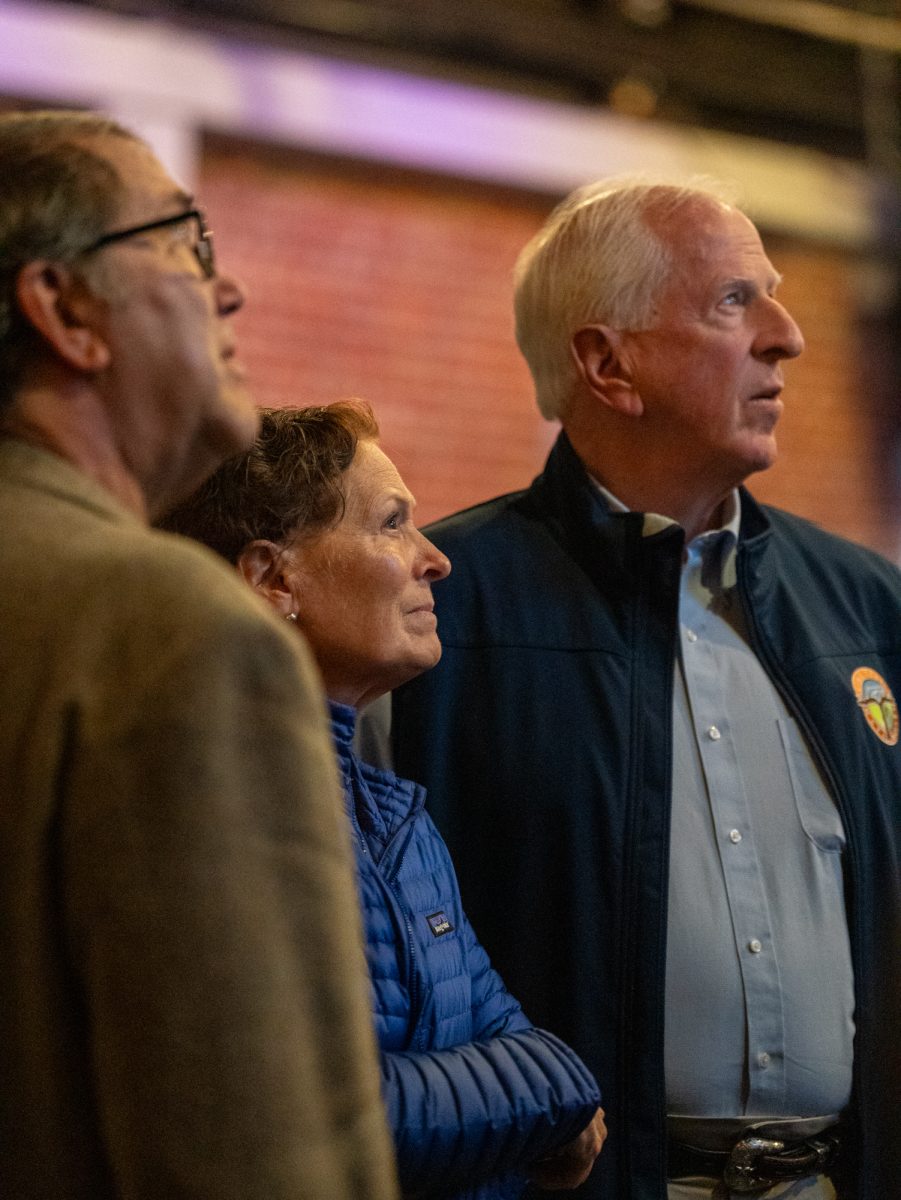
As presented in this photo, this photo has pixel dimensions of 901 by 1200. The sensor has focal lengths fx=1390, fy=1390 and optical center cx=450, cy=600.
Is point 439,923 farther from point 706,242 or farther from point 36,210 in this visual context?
point 706,242

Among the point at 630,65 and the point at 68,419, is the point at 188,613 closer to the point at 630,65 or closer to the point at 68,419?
the point at 68,419

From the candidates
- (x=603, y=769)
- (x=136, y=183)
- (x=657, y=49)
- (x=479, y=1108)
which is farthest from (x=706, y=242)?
(x=657, y=49)

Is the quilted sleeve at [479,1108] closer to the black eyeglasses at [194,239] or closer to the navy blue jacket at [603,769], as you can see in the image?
the navy blue jacket at [603,769]

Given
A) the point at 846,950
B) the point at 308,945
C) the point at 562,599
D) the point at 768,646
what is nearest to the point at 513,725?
the point at 562,599

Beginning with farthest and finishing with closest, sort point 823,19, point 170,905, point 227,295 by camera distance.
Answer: point 823,19, point 227,295, point 170,905

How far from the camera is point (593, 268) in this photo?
222 centimetres

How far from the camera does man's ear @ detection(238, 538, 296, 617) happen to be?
1628 mm

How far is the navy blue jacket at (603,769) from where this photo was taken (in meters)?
1.79

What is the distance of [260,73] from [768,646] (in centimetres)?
276

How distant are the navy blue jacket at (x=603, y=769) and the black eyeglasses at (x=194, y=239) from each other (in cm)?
88

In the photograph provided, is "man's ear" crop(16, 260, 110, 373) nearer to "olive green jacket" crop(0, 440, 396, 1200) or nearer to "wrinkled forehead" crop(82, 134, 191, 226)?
"wrinkled forehead" crop(82, 134, 191, 226)

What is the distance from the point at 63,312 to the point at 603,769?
3.41ft

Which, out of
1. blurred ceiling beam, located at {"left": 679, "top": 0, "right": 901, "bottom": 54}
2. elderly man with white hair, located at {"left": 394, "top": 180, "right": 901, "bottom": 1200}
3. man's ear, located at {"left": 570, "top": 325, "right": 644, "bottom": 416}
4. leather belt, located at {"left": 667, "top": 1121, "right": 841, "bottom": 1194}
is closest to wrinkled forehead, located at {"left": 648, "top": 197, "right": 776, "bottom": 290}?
elderly man with white hair, located at {"left": 394, "top": 180, "right": 901, "bottom": 1200}

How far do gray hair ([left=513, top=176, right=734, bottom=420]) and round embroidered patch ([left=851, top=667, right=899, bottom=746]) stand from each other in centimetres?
63
